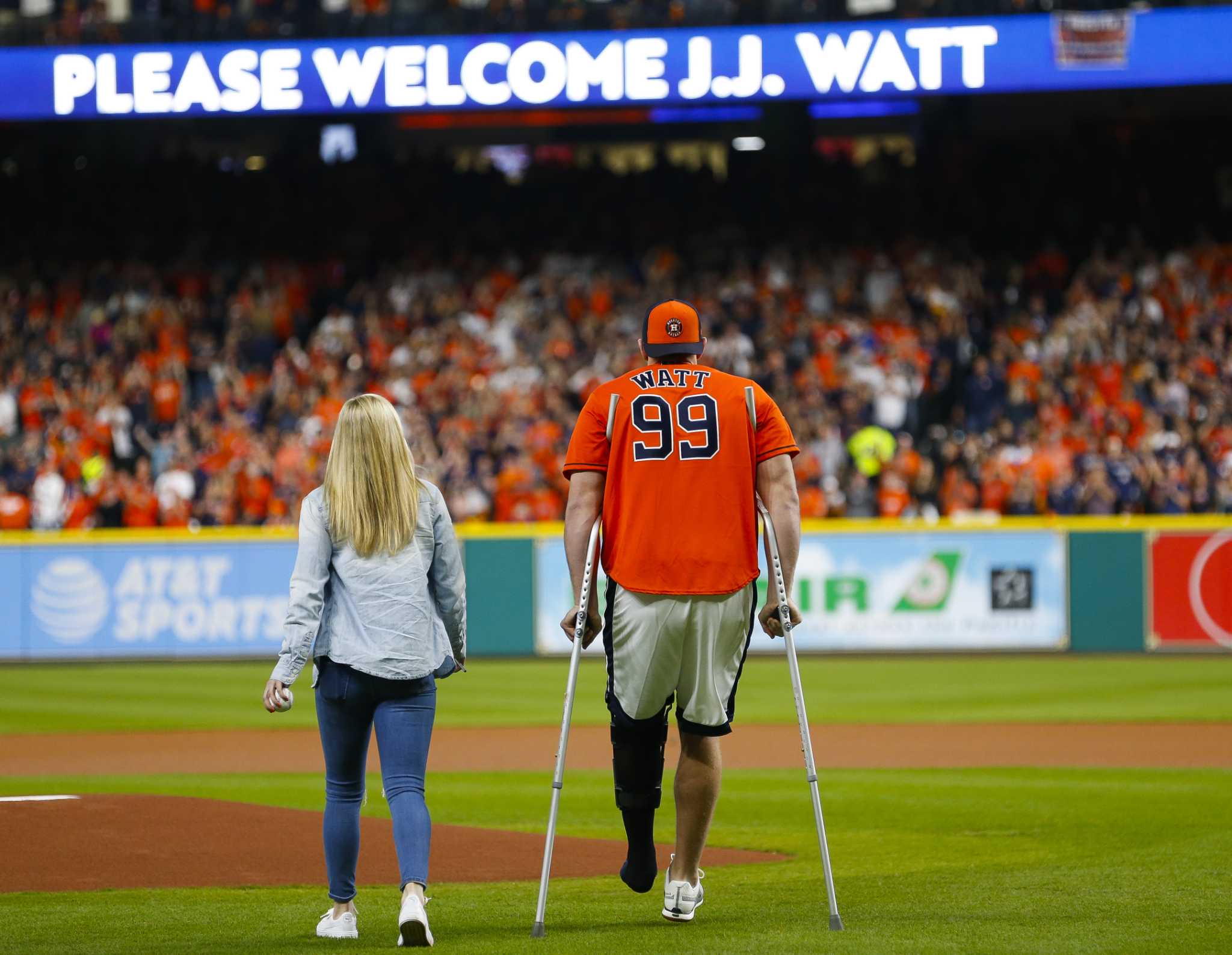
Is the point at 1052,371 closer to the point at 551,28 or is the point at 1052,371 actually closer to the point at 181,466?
the point at 551,28

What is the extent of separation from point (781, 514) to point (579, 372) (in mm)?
17476

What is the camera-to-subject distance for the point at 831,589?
18391 millimetres

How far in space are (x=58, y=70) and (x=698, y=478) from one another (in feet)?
66.5

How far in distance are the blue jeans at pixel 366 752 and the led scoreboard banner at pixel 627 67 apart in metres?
18.3

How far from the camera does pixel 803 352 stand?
2312cm

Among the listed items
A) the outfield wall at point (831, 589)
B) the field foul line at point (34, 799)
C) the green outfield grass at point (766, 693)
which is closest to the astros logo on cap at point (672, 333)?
the field foul line at point (34, 799)

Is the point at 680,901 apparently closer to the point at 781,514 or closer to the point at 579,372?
the point at 781,514

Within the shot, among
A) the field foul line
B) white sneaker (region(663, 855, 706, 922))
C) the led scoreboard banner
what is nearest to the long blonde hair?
white sneaker (region(663, 855, 706, 922))

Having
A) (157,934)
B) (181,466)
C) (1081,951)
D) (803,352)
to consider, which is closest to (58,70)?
(181,466)

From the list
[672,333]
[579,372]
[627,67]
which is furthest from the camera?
[579,372]

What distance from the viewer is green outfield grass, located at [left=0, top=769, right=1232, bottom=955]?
18.0 ft

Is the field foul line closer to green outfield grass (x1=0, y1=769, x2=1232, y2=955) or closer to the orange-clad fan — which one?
green outfield grass (x1=0, y1=769, x2=1232, y2=955)

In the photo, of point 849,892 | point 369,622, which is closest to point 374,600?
point 369,622

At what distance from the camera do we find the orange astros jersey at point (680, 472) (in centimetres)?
573
